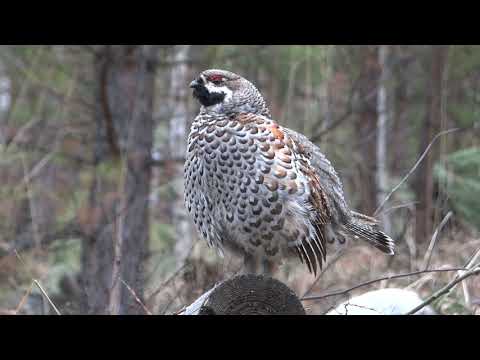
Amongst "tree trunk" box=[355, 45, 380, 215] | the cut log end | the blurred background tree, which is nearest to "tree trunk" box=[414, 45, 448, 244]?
the blurred background tree

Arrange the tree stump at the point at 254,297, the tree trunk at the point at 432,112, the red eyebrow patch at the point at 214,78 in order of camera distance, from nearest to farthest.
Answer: the tree stump at the point at 254,297
the red eyebrow patch at the point at 214,78
the tree trunk at the point at 432,112

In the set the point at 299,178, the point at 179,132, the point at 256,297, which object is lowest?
the point at 256,297

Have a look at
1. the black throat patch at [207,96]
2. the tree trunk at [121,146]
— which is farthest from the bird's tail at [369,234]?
the tree trunk at [121,146]

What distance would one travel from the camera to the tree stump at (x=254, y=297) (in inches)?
109

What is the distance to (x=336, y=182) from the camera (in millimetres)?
4207

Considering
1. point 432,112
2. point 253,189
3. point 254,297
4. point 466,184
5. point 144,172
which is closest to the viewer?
point 254,297

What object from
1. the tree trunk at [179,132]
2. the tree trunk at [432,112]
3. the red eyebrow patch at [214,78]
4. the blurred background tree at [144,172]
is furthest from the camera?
the tree trunk at [432,112]

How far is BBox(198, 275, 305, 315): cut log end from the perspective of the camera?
278 cm

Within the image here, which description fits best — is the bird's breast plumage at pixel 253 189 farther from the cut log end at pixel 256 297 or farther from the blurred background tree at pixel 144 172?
the blurred background tree at pixel 144 172

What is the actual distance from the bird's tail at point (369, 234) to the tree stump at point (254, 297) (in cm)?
140

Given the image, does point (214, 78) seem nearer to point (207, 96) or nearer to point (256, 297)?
point (207, 96)

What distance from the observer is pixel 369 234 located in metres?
4.14

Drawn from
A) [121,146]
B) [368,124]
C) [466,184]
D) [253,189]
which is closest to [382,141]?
[368,124]

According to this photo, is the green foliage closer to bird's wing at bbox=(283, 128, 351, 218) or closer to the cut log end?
bird's wing at bbox=(283, 128, 351, 218)
